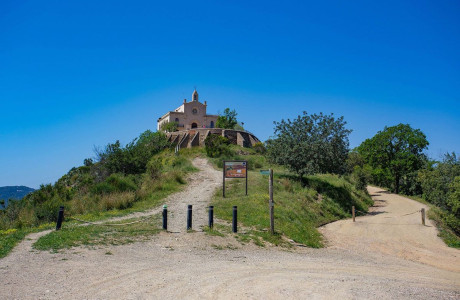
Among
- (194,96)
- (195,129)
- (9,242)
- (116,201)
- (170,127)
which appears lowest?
(9,242)

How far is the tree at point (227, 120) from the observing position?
6662 cm

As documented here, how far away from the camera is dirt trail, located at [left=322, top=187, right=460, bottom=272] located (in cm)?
1287

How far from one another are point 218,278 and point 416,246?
441 inches

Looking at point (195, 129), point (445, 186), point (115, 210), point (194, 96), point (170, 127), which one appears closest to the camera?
point (115, 210)

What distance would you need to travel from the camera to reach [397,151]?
39625mm

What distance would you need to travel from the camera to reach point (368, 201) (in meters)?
31.9

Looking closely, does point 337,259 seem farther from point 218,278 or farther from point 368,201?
point 368,201

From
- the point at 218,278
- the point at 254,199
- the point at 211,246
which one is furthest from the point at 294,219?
the point at 218,278

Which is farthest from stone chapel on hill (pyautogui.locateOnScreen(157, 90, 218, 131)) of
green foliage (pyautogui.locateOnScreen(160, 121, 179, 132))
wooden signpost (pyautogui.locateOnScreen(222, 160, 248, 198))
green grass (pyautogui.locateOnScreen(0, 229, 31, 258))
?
green grass (pyautogui.locateOnScreen(0, 229, 31, 258))

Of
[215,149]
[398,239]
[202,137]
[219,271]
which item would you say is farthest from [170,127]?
[219,271]

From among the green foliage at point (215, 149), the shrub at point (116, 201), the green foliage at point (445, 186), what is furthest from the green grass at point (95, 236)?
the green foliage at point (215, 149)

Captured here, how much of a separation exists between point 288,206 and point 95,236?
37.2 ft

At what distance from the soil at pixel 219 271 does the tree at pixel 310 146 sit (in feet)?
38.7

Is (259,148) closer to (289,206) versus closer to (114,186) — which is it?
(289,206)
